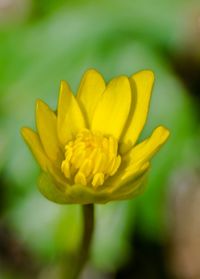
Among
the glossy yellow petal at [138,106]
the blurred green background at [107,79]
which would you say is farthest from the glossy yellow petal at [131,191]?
the blurred green background at [107,79]

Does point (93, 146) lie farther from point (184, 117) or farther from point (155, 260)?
point (155, 260)

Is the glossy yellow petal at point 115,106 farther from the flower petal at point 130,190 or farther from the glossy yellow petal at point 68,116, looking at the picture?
the flower petal at point 130,190

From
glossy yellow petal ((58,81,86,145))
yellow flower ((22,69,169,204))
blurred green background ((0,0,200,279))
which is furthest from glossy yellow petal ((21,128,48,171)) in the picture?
blurred green background ((0,0,200,279))

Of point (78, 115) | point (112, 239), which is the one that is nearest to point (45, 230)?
point (112, 239)

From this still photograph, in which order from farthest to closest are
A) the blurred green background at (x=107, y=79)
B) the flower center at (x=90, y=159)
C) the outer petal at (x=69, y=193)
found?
1. the blurred green background at (x=107, y=79)
2. the flower center at (x=90, y=159)
3. the outer petal at (x=69, y=193)

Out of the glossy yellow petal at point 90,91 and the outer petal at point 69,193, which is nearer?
the outer petal at point 69,193

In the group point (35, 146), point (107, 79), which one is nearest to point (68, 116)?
point (35, 146)
